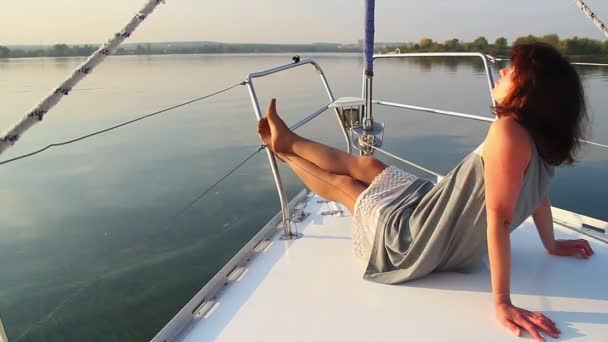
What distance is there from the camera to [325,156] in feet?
5.76

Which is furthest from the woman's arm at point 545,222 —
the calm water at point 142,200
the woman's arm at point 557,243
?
the calm water at point 142,200

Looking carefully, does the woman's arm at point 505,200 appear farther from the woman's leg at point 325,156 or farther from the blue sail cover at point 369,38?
the blue sail cover at point 369,38

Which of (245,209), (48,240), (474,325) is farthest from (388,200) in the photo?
(48,240)

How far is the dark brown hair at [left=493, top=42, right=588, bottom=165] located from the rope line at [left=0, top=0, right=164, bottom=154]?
36.8 inches

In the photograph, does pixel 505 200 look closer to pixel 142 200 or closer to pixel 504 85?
pixel 504 85

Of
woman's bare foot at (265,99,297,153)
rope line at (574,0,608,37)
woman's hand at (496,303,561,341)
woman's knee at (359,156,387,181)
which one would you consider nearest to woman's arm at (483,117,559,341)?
woman's hand at (496,303,561,341)

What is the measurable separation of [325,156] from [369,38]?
2.84 feet

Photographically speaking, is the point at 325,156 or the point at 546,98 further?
the point at 325,156

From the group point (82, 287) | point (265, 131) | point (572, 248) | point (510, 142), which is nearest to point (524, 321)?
point (510, 142)

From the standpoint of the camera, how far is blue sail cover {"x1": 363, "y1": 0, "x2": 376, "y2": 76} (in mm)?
2236

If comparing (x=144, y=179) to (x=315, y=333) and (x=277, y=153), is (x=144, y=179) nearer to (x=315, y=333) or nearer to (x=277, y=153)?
(x=277, y=153)

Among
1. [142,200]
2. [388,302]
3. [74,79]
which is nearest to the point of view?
[74,79]

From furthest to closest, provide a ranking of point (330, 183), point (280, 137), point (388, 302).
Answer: point (280, 137)
point (330, 183)
point (388, 302)

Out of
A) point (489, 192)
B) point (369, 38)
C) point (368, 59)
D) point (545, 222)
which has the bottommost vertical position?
point (545, 222)
